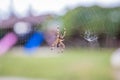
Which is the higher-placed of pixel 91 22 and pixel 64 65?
pixel 91 22

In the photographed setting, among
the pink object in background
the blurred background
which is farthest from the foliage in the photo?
the pink object in background

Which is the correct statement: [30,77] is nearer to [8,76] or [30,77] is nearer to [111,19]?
[8,76]

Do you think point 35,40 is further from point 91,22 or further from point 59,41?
point 91,22

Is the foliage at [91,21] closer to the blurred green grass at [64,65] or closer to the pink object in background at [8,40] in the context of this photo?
the blurred green grass at [64,65]

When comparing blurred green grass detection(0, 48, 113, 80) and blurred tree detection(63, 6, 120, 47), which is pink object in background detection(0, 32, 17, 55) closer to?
blurred green grass detection(0, 48, 113, 80)

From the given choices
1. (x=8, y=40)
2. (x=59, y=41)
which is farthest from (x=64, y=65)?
(x=8, y=40)

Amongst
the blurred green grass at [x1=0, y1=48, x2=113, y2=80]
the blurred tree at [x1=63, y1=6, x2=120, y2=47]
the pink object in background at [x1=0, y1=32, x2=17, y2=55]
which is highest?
the blurred tree at [x1=63, y1=6, x2=120, y2=47]

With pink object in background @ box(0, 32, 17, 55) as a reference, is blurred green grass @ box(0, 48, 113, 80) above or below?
below
